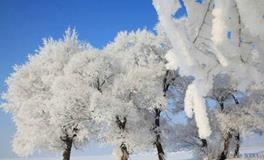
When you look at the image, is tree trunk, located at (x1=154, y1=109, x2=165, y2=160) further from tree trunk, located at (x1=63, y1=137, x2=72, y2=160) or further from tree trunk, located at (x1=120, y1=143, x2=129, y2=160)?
tree trunk, located at (x1=63, y1=137, x2=72, y2=160)

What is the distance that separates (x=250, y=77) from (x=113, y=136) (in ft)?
101

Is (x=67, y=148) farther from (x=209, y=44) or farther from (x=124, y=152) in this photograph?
(x=209, y=44)

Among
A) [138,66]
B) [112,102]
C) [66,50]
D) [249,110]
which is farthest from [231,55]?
[66,50]

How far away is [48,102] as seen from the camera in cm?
3462

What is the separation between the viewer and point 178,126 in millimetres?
39281

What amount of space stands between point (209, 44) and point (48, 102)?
32.5 meters

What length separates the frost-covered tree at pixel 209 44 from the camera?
2604mm

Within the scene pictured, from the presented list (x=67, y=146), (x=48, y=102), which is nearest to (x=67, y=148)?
(x=67, y=146)

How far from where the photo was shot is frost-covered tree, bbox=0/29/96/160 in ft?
111

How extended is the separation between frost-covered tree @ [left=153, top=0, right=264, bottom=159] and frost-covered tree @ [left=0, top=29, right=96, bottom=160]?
99.3 ft

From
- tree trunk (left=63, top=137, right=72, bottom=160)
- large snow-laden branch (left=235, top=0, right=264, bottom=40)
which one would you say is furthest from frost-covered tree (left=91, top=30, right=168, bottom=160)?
large snow-laden branch (left=235, top=0, right=264, bottom=40)

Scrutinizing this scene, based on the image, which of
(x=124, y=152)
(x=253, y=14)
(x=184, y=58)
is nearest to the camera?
(x=253, y=14)

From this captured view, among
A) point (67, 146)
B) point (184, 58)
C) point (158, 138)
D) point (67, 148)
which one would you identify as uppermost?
point (67, 146)

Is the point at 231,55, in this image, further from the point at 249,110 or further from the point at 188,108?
the point at 249,110
